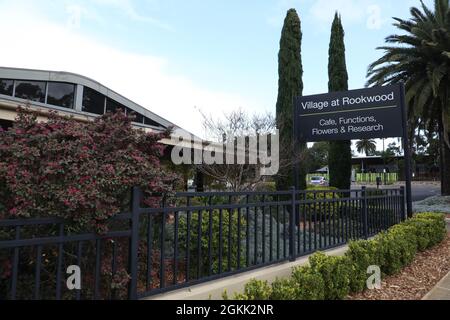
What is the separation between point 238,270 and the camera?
3.78 metres

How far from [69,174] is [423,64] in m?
17.8

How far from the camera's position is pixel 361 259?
4410 mm

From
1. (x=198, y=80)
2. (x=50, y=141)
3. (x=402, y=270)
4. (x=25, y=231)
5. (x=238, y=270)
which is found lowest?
(x=402, y=270)

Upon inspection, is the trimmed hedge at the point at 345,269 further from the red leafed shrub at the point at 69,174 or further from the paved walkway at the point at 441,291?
the red leafed shrub at the point at 69,174

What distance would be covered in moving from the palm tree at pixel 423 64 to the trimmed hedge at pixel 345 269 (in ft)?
35.6

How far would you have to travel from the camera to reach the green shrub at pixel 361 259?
4.17 meters

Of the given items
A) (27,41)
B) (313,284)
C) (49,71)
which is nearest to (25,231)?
(313,284)

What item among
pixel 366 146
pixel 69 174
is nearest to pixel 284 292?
pixel 69 174

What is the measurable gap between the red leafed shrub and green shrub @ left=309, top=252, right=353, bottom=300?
6.20 feet

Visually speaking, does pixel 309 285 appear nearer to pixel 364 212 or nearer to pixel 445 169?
pixel 364 212
